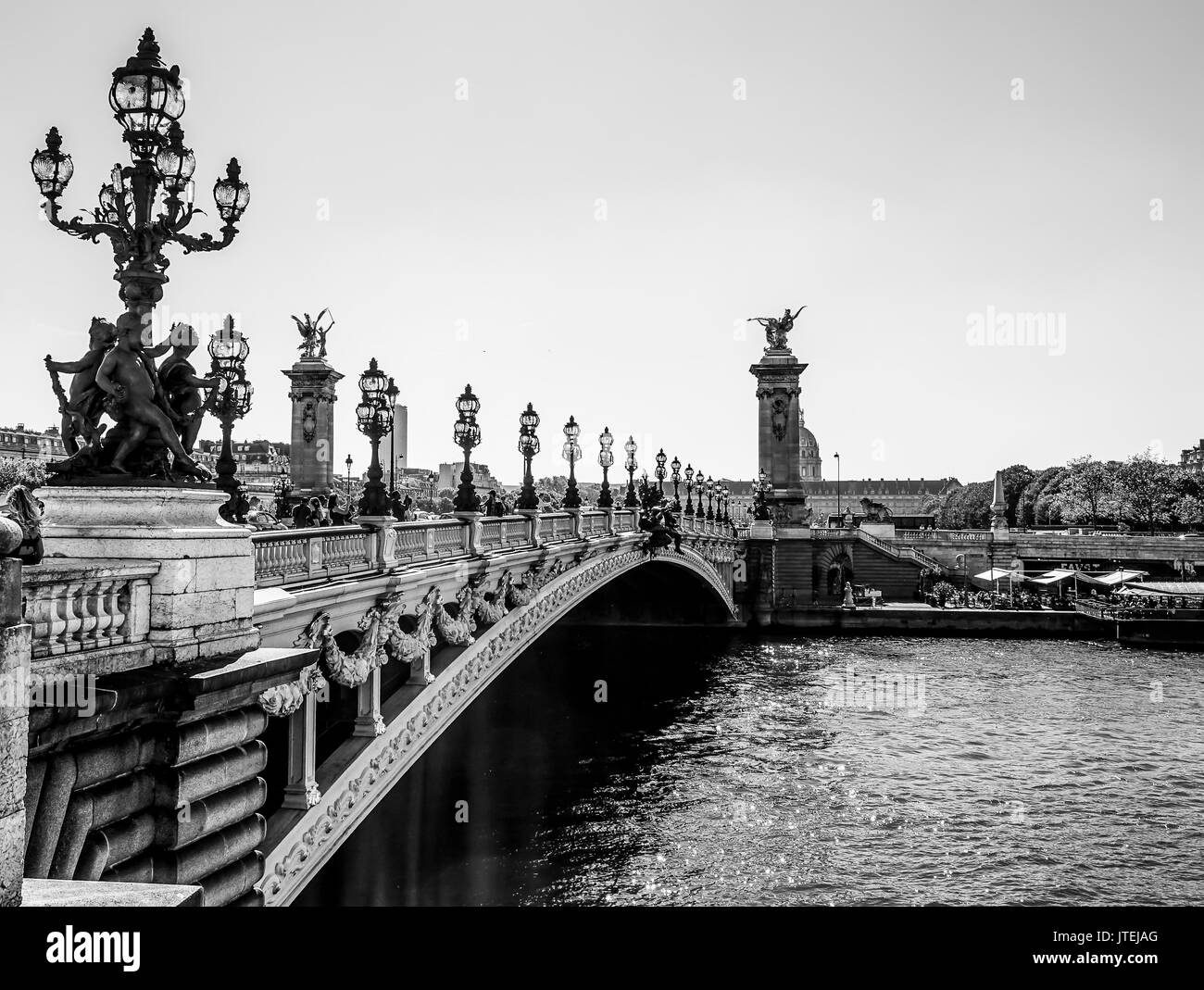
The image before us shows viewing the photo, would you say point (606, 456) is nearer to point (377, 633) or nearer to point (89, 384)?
point (377, 633)

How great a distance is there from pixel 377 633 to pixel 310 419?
140 feet

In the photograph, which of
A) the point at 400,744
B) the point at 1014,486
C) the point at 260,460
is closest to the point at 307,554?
the point at 400,744

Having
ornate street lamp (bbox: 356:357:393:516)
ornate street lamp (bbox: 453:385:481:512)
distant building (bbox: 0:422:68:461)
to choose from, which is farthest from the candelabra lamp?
distant building (bbox: 0:422:68:461)

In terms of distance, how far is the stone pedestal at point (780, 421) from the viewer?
69.0 m

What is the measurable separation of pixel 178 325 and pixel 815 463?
170934 millimetres

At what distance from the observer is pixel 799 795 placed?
24266 mm

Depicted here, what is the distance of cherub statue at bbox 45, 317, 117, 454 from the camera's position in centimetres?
769

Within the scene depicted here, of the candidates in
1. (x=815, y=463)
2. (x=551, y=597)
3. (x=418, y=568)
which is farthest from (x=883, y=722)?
(x=815, y=463)

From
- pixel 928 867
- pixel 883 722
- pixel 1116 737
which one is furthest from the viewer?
pixel 883 722

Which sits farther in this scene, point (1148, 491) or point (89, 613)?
point (1148, 491)

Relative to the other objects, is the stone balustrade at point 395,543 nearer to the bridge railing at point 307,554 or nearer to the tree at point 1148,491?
the bridge railing at point 307,554

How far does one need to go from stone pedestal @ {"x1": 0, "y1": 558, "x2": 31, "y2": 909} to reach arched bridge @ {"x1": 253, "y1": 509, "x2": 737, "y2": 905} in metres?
4.54

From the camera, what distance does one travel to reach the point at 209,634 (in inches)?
298
